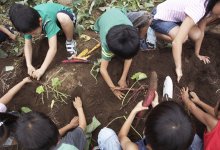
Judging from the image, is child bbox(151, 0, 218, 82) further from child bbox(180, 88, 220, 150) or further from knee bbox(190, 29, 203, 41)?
child bbox(180, 88, 220, 150)

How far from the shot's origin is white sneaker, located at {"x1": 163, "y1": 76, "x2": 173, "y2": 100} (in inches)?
121

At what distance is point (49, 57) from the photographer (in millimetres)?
3324

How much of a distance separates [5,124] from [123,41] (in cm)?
117

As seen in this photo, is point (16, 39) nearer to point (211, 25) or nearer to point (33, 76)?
point (33, 76)

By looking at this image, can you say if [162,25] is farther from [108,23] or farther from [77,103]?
[77,103]

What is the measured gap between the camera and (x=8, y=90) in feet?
11.3

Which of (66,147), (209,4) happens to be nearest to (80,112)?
(66,147)

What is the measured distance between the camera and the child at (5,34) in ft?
12.5

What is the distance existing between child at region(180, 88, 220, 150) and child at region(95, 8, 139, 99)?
25.7 inches

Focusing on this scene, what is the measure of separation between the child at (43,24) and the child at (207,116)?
137 cm

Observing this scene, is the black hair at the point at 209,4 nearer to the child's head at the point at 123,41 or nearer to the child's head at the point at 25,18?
the child's head at the point at 123,41

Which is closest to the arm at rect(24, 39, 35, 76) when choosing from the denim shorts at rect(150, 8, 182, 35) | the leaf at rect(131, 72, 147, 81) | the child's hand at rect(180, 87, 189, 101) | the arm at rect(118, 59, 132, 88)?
the arm at rect(118, 59, 132, 88)

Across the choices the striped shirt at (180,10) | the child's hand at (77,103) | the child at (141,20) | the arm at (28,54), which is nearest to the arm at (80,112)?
the child's hand at (77,103)

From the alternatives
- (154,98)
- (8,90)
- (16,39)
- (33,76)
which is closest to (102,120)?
(154,98)
